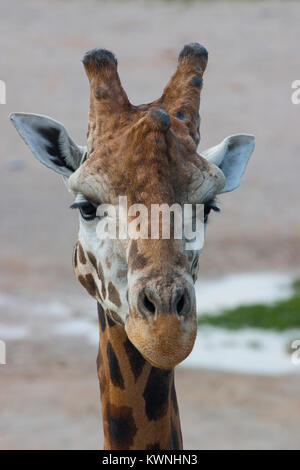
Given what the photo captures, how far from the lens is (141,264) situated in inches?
177

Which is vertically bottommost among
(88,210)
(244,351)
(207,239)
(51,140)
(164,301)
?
(164,301)

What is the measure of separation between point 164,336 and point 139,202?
764mm

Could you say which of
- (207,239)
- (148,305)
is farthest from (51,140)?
(207,239)

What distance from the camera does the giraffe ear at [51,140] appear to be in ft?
18.2

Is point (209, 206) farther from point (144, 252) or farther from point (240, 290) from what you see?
point (240, 290)

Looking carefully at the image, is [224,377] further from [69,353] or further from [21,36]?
[21,36]

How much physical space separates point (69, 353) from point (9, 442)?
2.94m

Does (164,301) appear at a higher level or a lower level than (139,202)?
lower

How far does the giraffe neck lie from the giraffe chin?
87 centimetres

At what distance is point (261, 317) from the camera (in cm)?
1506

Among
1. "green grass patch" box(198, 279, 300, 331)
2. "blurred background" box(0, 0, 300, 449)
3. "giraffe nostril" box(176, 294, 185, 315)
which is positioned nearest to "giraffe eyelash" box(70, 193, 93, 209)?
"giraffe nostril" box(176, 294, 185, 315)

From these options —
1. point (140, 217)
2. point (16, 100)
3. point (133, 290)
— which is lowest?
point (133, 290)

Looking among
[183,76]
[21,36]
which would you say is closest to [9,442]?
[183,76]

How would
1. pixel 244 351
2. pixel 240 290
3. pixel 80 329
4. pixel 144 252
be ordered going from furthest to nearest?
pixel 240 290
pixel 80 329
pixel 244 351
pixel 144 252
